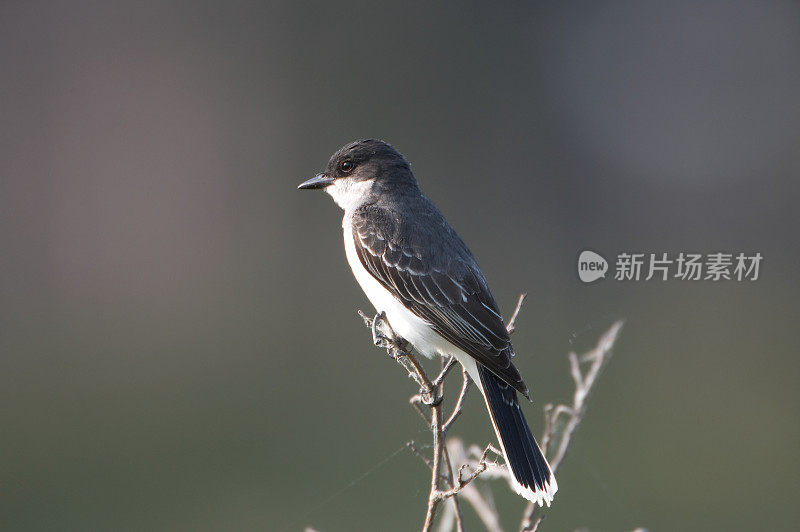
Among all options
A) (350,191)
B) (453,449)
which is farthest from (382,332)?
(350,191)

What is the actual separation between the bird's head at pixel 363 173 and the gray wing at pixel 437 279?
0.22 metres

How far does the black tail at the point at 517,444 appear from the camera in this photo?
2.48 m

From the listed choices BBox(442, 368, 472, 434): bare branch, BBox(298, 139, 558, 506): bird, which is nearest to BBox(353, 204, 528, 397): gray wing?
BBox(298, 139, 558, 506): bird

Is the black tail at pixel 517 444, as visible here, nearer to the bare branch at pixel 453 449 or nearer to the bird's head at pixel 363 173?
the bare branch at pixel 453 449

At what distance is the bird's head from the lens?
11.2 feet

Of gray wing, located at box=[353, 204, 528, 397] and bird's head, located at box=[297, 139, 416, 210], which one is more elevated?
bird's head, located at box=[297, 139, 416, 210]

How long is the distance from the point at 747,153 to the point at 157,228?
234 inches

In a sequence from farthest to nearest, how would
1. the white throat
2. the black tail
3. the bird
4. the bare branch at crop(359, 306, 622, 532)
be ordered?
the white throat, the bird, the black tail, the bare branch at crop(359, 306, 622, 532)

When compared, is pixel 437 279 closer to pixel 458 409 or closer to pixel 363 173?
pixel 363 173

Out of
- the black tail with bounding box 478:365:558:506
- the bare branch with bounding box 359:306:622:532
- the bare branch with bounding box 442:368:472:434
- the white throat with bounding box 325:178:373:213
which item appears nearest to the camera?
the bare branch with bounding box 359:306:622:532

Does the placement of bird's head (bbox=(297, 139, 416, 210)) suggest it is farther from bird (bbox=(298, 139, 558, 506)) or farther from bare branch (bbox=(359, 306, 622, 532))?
bare branch (bbox=(359, 306, 622, 532))

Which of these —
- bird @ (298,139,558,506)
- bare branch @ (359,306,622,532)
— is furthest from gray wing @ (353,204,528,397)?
bare branch @ (359,306,622,532)

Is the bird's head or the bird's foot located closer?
the bird's foot

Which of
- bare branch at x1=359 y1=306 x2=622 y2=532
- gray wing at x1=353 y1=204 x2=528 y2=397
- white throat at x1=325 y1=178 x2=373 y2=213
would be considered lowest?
bare branch at x1=359 y1=306 x2=622 y2=532
